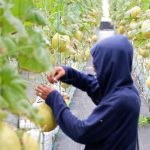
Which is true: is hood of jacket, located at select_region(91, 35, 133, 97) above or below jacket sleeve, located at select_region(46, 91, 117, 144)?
above

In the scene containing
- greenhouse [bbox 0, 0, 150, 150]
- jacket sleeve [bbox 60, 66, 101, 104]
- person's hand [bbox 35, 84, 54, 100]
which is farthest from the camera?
jacket sleeve [bbox 60, 66, 101, 104]

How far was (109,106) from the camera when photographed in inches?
72.7

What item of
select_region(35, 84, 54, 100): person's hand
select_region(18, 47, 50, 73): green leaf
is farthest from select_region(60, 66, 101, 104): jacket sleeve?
select_region(18, 47, 50, 73): green leaf

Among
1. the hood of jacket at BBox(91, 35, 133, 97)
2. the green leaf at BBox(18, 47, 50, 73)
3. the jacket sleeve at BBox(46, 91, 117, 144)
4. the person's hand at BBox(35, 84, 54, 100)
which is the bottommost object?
the jacket sleeve at BBox(46, 91, 117, 144)

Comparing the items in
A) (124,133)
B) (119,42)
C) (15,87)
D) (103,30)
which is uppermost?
(15,87)

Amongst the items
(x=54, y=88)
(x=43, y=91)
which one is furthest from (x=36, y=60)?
(x=54, y=88)

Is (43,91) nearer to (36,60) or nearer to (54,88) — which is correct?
(54,88)

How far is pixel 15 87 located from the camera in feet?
2.60

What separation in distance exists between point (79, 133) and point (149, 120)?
3747 millimetres

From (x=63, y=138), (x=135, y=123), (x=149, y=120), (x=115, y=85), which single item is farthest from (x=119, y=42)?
(x=149, y=120)

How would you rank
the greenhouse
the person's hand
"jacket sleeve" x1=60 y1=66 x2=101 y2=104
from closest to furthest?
the greenhouse < the person's hand < "jacket sleeve" x1=60 y1=66 x2=101 y2=104

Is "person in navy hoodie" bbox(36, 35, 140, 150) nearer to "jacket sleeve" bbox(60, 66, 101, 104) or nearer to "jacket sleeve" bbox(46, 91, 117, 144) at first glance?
"jacket sleeve" bbox(46, 91, 117, 144)

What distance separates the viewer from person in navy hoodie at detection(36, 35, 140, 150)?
183 centimetres

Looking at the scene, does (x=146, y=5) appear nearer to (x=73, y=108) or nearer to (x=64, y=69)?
(x=73, y=108)
